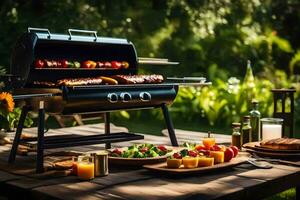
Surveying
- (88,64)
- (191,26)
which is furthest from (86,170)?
(191,26)

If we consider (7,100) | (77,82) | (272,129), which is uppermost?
(77,82)

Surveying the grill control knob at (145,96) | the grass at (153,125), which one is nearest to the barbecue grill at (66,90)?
the grill control knob at (145,96)

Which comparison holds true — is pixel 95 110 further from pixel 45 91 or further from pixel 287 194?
pixel 287 194

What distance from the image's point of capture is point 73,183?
132 inches

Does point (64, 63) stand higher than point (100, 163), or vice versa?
point (64, 63)

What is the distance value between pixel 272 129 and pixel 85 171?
1880mm

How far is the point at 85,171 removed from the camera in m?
3.45

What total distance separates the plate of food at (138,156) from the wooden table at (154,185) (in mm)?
68

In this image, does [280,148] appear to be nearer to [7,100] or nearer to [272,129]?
[272,129]

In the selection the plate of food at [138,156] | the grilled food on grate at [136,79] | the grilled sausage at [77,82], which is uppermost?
the grilled food on grate at [136,79]

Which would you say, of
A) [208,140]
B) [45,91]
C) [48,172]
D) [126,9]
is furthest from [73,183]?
[126,9]

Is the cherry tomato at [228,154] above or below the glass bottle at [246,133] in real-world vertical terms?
below

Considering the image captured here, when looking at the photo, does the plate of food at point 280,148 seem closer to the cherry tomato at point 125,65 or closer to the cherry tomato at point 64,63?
the cherry tomato at point 125,65

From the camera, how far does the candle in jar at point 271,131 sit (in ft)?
15.1
